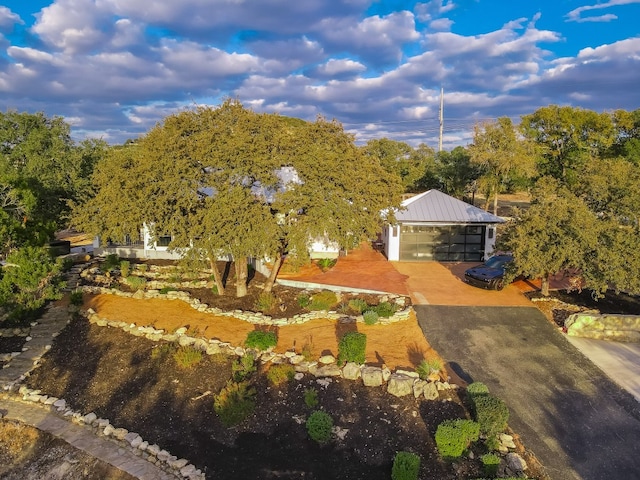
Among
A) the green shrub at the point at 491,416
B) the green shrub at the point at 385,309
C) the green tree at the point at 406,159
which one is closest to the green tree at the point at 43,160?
the green shrub at the point at 385,309

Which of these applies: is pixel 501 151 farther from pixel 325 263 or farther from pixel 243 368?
pixel 243 368

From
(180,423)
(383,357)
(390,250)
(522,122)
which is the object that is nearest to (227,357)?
(180,423)

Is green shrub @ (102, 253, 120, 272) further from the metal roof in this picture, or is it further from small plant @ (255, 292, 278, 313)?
the metal roof

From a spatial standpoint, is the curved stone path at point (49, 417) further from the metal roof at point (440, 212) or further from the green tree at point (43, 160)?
the metal roof at point (440, 212)

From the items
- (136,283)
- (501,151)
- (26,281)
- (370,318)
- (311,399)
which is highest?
(501,151)

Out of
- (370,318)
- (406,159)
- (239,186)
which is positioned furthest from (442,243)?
(406,159)

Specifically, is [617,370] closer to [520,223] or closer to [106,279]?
[520,223]

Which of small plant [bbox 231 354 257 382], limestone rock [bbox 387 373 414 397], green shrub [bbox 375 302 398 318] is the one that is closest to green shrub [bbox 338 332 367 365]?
limestone rock [bbox 387 373 414 397]
